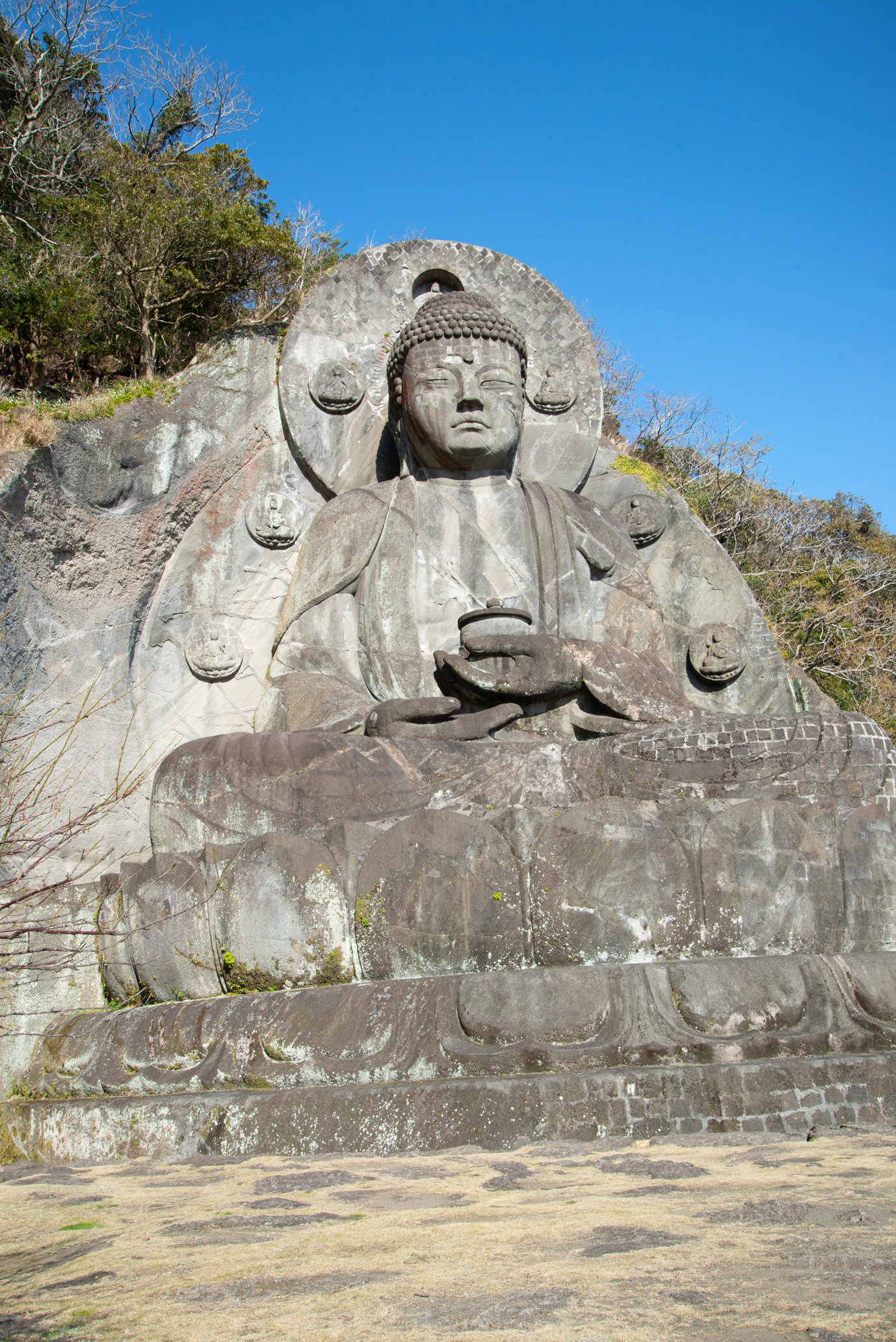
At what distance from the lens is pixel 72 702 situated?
5820 mm

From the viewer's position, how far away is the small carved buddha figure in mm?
5832

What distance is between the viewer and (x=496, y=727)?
5039 millimetres

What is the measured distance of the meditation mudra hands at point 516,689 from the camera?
5.02 metres

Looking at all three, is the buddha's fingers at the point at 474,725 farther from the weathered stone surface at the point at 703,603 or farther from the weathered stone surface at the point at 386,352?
the weathered stone surface at the point at 386,352

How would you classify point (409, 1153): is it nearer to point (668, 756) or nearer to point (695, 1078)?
point (695, 1078)

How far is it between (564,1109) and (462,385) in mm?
4107

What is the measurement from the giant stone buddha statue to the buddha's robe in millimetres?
15

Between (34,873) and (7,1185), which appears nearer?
(7,1185)

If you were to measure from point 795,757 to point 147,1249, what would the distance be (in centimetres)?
303

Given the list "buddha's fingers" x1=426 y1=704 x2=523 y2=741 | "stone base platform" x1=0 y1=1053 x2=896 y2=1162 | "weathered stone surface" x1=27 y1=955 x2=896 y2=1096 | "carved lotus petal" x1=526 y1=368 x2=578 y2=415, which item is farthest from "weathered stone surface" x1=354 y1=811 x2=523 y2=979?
"carved lotus petal" x1=526 y1=368 x2=578 y2=415

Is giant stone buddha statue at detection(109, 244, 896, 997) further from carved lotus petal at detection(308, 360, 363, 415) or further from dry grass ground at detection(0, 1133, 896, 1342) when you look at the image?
dry grass ground at detection(0, 1133, 896, 1342)

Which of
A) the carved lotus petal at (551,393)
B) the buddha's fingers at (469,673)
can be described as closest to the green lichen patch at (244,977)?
the buddha's fingers at (469,673)

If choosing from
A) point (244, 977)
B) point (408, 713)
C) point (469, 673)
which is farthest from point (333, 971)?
point (469, 673)

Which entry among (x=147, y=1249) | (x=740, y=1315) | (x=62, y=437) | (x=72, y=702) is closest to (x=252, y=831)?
(x=72, y=702)
